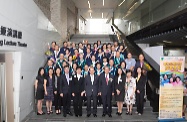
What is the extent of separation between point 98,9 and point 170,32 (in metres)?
13.3

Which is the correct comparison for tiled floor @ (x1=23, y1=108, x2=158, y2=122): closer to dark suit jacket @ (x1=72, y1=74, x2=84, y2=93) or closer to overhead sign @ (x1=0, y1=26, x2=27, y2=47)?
dark suit jacket @ (x1=72, y1=74, x2=84, y2=93)

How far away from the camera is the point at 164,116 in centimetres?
530

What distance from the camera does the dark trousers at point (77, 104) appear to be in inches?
224

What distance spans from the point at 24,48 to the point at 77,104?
2.16 m

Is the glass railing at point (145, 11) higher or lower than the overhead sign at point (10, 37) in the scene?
higher

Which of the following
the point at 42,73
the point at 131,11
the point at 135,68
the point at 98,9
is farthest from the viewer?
the point at 98,9

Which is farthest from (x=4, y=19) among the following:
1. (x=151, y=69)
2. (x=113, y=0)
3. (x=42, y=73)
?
(x=113, y=0)

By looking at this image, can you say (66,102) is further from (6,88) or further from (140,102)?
(140,102)

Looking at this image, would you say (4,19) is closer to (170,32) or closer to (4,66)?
(4,66)

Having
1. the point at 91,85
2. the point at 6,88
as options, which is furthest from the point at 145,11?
the point at 6,88

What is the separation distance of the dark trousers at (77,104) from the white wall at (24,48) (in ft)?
4.52

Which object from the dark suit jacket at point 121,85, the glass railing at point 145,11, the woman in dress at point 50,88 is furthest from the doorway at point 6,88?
the glass railing at point 145,11

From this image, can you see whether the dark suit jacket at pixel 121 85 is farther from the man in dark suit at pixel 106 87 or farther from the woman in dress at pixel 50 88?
the woman in dress at pixel 50 88

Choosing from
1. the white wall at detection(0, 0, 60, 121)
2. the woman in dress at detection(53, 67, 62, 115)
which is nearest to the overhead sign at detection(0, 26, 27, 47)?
the white wall at detection(0, 0, 60, 121)
